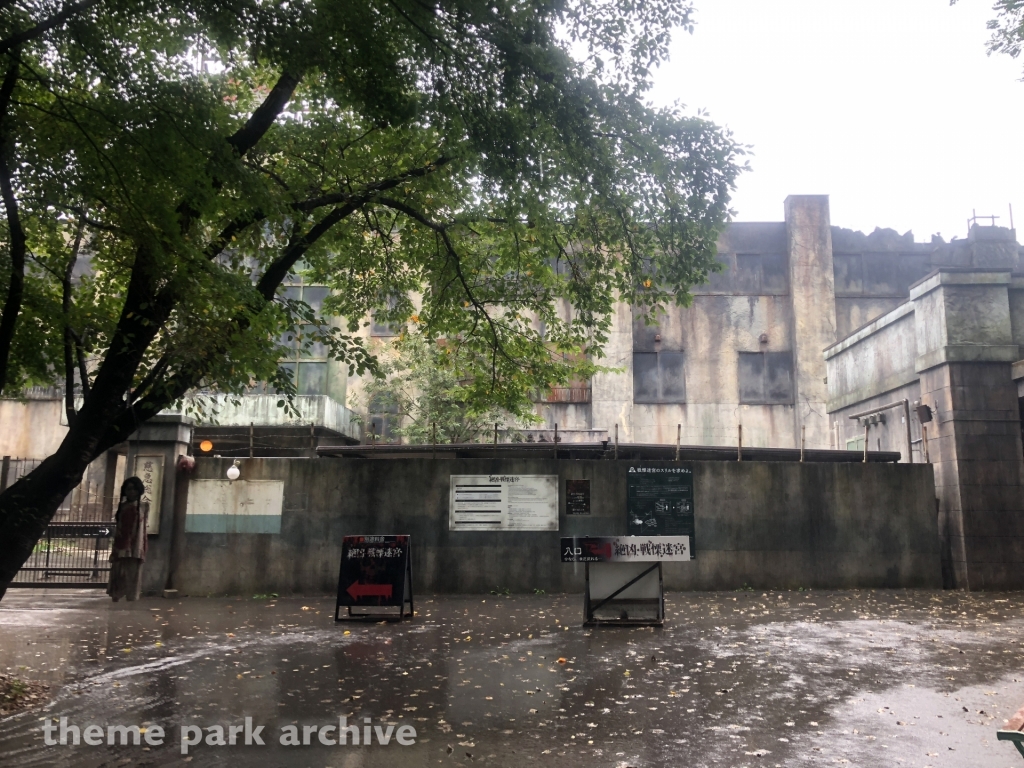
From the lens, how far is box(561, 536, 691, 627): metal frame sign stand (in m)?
11.8

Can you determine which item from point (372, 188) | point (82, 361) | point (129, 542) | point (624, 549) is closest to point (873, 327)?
point (624, 549)

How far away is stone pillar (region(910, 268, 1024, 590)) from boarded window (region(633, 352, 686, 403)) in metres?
16.9

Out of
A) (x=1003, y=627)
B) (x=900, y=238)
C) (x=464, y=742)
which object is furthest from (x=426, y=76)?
(x=900, y=238)

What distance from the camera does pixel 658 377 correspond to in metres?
35.0

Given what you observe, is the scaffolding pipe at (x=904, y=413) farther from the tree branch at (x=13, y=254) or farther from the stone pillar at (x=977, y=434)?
the tree branch at (x=13, y=254)

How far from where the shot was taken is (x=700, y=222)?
32.4 ft

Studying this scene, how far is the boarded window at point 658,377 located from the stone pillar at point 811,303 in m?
4.94

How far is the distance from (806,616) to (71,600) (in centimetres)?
1334

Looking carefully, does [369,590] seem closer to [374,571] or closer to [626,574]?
[374,571]

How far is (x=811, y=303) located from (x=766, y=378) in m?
3.84

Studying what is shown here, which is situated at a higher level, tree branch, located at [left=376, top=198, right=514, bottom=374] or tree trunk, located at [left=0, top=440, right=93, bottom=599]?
tree branch, located at [left=376, top=198, right=514, bottom=374]

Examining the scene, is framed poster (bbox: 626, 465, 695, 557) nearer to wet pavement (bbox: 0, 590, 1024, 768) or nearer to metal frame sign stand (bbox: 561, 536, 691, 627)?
wet pavement (bbox: 0, 590, 1024, 768)

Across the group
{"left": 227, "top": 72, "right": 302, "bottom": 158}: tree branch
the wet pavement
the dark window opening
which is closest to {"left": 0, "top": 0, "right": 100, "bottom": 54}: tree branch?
{"left": 227, "top": 72, "right": 302, "bottom": 158}: tree branch

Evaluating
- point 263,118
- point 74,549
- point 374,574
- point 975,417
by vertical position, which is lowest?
point 374,574
